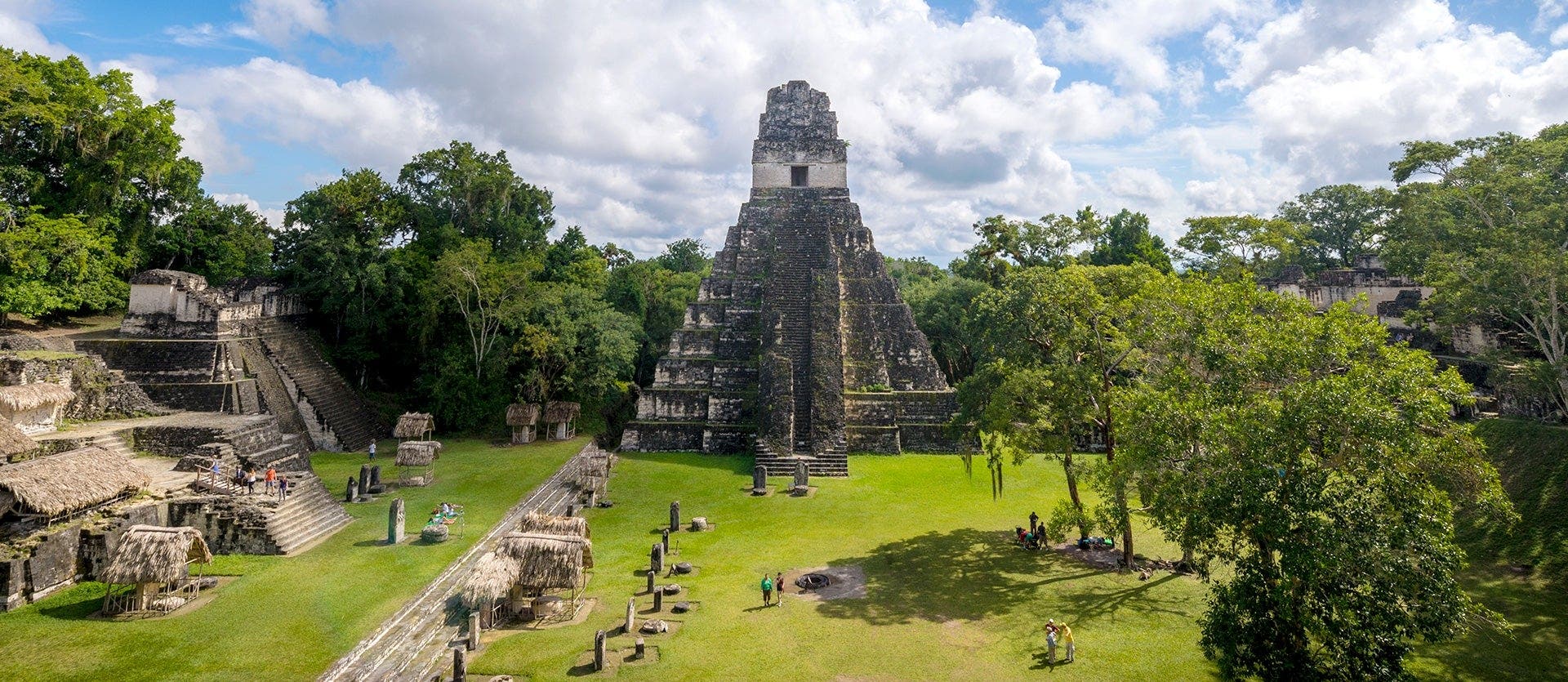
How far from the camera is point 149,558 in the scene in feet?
38.4

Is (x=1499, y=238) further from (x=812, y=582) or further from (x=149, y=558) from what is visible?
(x=149, y=558)

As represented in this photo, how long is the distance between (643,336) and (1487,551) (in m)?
27.4

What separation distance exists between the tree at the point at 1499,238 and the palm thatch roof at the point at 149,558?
956 inches

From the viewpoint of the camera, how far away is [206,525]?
580 inches

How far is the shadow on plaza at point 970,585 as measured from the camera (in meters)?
12.3

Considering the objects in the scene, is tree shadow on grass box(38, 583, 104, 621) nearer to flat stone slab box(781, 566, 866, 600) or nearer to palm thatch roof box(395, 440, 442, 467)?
palm thatch roof box(395, 440, 442, 467)

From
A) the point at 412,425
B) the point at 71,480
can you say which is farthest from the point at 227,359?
the point at 71,480

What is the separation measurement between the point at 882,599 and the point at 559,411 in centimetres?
1662

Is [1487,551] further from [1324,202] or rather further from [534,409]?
[1324,202]

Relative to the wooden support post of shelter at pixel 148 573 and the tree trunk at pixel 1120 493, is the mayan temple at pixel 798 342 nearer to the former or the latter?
the tree trunk at pixel 1120 493

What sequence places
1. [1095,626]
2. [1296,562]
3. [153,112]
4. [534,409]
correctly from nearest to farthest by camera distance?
[1296,562] → [1095,626] → [153,112] → [534,409]

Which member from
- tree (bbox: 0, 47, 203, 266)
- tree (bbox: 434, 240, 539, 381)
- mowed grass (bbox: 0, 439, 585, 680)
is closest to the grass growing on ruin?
mowed grass (bbox: 0, 439, 585, 680)

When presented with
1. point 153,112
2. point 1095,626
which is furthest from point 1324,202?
point 153,112

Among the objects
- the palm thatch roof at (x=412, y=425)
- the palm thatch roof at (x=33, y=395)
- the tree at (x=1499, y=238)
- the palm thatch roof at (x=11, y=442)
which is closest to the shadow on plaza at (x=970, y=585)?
the tree at (x=1499, y=238)
